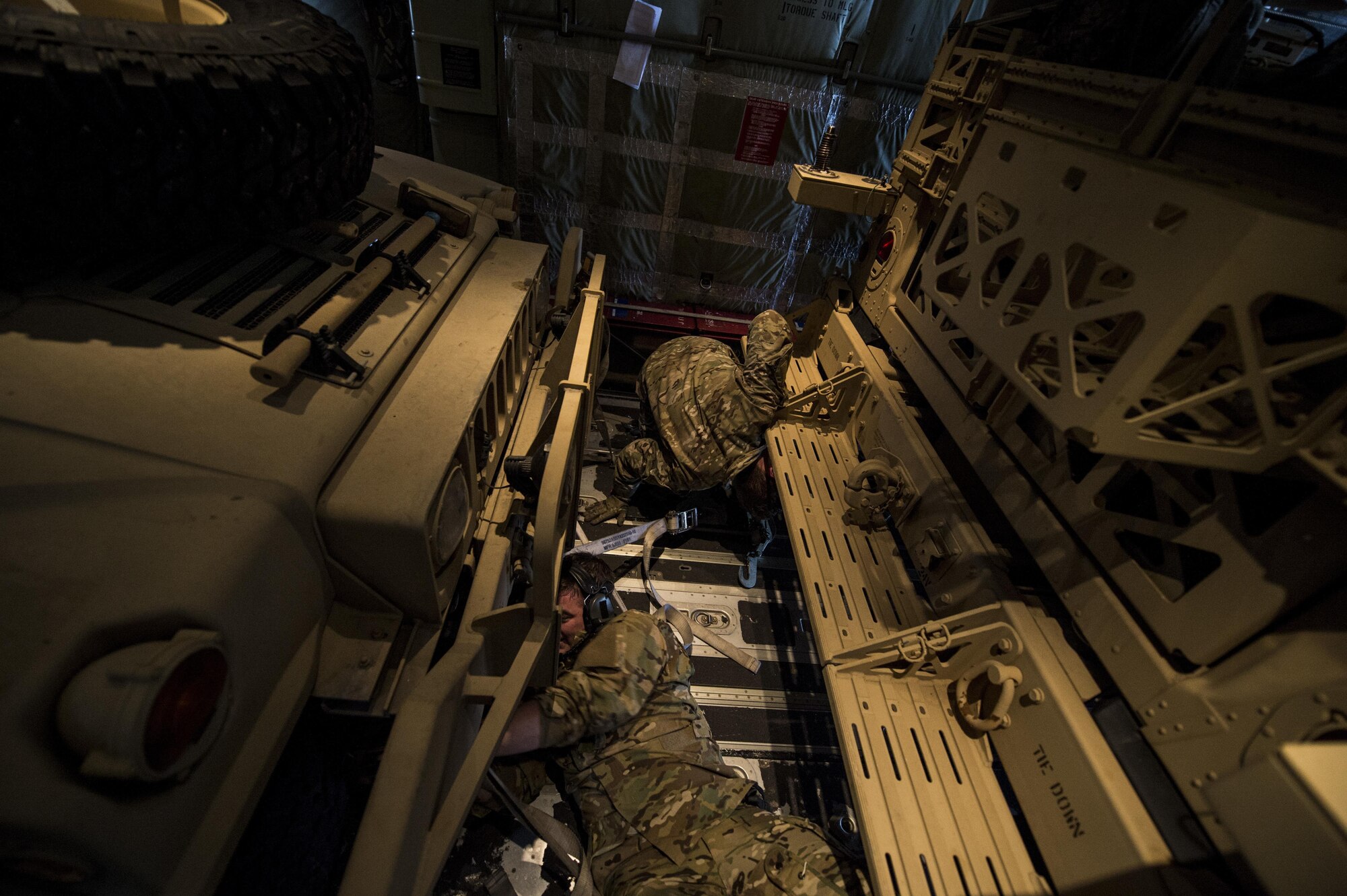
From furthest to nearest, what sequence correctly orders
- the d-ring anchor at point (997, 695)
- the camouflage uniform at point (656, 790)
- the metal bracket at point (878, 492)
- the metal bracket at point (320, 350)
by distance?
the metal bracket at point (878, 492) → the camouflage uniform at point (656, 790) → the d-ring anchor at point (997, 695) → the metal bracket at point (320, 350)

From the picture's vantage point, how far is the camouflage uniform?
5.38 ft

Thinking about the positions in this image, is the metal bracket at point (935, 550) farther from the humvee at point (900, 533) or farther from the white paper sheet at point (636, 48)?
the white paper sheet at point (636, 48)

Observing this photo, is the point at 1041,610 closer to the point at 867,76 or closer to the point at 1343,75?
the point at 1343,75

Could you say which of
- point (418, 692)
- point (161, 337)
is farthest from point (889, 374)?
point (161, 337)

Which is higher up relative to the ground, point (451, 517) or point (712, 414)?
point (712, 414)

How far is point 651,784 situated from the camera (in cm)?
188

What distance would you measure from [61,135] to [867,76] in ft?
13.0

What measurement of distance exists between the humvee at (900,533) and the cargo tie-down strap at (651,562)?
0.74 m

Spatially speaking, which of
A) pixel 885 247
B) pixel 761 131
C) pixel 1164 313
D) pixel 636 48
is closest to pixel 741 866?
pixel 1164 313

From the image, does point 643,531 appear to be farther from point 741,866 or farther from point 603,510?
point 741,866

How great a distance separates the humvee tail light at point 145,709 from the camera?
0.73 m

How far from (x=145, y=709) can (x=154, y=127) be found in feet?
3.83

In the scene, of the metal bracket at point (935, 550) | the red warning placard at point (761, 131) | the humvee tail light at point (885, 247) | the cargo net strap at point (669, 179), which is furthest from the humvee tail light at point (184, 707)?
the red warning placard at point (761, 131)

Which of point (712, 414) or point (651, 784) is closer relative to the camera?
point (651, 784)
